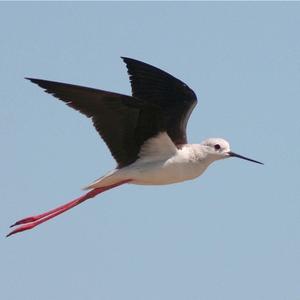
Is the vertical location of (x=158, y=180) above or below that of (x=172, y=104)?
below

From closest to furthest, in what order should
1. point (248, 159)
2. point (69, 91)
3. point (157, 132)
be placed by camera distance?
point (69, 91), point (157, 132), point (248, 159)

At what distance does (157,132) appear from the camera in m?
12.4

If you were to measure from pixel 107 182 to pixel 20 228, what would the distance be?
57.1 inches

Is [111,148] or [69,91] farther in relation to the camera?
[111,148]

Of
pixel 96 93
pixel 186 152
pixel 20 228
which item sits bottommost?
pixel 20 228

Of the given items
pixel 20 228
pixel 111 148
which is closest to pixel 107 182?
pixel 111 148

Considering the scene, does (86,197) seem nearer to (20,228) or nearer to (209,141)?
(20,228)

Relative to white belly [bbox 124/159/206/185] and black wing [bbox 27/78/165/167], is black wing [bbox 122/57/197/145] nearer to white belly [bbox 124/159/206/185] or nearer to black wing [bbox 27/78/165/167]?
white belly [bbox 124/159/206/185]

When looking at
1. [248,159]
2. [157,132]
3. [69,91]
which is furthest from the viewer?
[248,159]

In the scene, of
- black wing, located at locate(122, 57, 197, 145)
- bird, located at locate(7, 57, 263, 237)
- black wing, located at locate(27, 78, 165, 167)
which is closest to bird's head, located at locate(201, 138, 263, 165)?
bird, located at locate(7, 57, 263, 237)

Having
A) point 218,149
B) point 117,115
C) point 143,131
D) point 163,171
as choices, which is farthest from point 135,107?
point 218,149

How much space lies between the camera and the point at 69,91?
11648 mm

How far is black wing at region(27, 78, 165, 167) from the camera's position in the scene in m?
11.7

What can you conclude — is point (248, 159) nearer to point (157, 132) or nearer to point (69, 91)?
point (157, 132)
